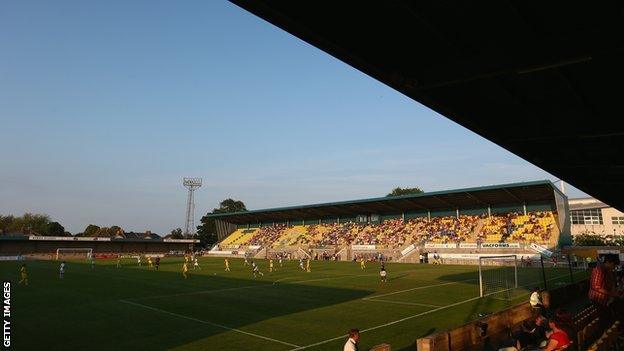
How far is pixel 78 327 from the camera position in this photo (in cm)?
1697

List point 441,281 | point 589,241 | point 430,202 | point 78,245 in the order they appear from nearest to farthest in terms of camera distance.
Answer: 1. point 441,281
2. point 430,202
3. point 589,241
4. point 78,245

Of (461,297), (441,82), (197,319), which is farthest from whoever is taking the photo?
(461,297)

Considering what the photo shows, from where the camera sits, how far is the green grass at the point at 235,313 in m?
14.8

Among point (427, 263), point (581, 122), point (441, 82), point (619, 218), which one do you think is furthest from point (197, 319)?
point (619, 218)

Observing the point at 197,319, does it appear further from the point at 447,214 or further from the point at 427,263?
the point at 447,214

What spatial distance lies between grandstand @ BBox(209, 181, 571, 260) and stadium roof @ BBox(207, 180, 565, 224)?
0.42 ft

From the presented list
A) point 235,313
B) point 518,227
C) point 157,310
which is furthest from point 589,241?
point 157,310

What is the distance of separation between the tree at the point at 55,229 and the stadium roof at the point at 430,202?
87.7m

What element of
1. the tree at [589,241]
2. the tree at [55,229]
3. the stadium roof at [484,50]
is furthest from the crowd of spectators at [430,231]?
the tree at [55,229]

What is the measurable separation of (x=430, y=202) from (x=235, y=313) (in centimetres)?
5891

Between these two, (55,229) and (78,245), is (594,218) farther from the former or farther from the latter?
(55,229)

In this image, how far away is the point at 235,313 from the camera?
2008 centimetres

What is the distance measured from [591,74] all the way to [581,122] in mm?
3588

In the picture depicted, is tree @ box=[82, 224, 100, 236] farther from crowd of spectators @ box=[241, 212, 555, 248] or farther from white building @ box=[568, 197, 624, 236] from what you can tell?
white building @ box=[568, 197, 624, 236]
